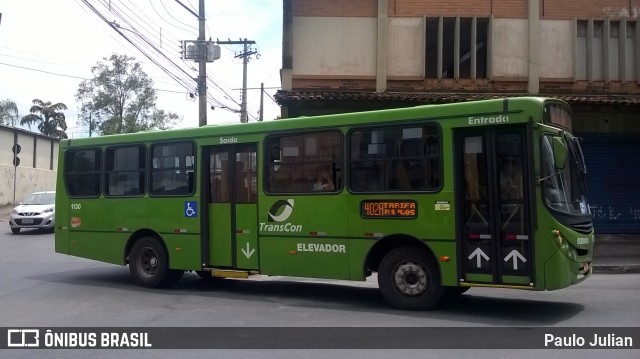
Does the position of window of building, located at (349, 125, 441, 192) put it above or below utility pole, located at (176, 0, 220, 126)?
below

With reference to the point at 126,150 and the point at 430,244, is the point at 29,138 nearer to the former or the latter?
the point at 126,150

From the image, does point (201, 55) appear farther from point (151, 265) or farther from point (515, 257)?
point (515, 257)

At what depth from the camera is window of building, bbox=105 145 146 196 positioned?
1194 centimetres

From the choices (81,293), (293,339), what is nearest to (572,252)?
(293,339)

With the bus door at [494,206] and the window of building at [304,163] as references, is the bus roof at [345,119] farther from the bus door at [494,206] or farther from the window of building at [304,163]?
the bus door at [494,206]

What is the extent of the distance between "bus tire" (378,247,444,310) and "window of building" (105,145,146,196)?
518 centimetres

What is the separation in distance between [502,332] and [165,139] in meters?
6.82

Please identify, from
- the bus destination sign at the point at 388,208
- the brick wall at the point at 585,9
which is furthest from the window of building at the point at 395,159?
the brick wall at the point at 585,9

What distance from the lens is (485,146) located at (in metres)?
8.49

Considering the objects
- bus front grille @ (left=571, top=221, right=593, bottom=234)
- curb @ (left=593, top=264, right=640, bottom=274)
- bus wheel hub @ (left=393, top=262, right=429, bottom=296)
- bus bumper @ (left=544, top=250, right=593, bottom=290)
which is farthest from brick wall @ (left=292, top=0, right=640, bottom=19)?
bus bumper @ (left=544, top=250, right=593, bottom=290)

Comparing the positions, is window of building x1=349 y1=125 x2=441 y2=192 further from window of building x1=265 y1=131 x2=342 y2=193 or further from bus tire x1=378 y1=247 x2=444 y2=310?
bus tire x1=378 y1=247 x2=444 y2=310

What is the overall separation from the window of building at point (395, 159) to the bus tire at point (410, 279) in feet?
3.10

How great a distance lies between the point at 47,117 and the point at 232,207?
182 ft

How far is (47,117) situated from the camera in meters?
60.2
